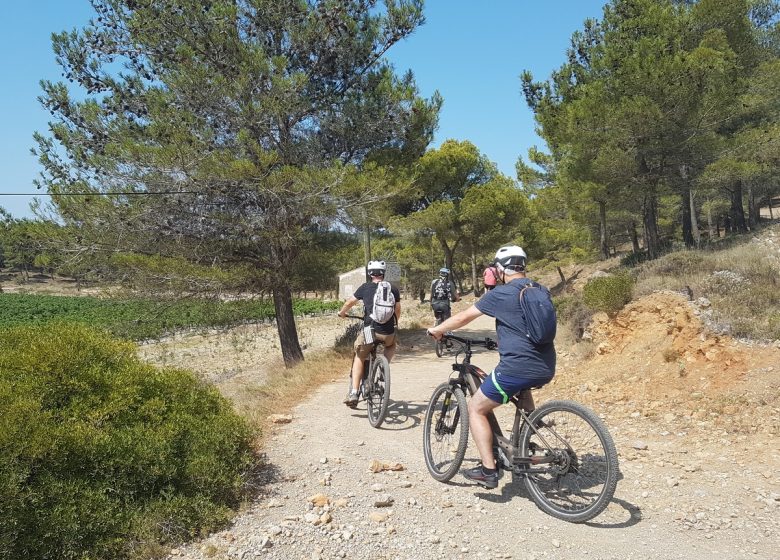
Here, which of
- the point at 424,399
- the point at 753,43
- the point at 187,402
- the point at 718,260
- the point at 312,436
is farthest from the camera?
the point at 753,43

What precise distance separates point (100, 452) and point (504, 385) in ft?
9.03

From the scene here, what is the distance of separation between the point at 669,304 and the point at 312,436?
5718 mm

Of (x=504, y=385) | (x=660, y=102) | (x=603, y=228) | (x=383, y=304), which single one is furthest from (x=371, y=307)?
(x=603, y=228)

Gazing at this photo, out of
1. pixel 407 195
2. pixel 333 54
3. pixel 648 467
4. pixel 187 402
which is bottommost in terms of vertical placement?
pixel 648 467

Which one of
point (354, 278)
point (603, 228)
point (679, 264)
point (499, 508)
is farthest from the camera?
point (603, 228)

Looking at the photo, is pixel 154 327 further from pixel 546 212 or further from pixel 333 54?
pixel 546 212

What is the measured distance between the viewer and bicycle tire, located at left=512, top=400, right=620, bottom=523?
11.4 ft

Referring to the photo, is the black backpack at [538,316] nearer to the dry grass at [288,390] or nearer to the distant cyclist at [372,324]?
the distant cyclist at [372,324]

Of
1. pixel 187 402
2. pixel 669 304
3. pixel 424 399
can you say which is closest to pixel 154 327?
pixel 424 399

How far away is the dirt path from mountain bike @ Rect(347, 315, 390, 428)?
0.34m

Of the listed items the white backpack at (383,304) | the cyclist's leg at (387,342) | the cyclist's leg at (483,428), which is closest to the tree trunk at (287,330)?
the cyclist's leg at (387,342)

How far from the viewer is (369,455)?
16.8 ft

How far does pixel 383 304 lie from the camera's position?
6.14 m

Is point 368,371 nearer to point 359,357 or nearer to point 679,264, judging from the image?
point 359,357
